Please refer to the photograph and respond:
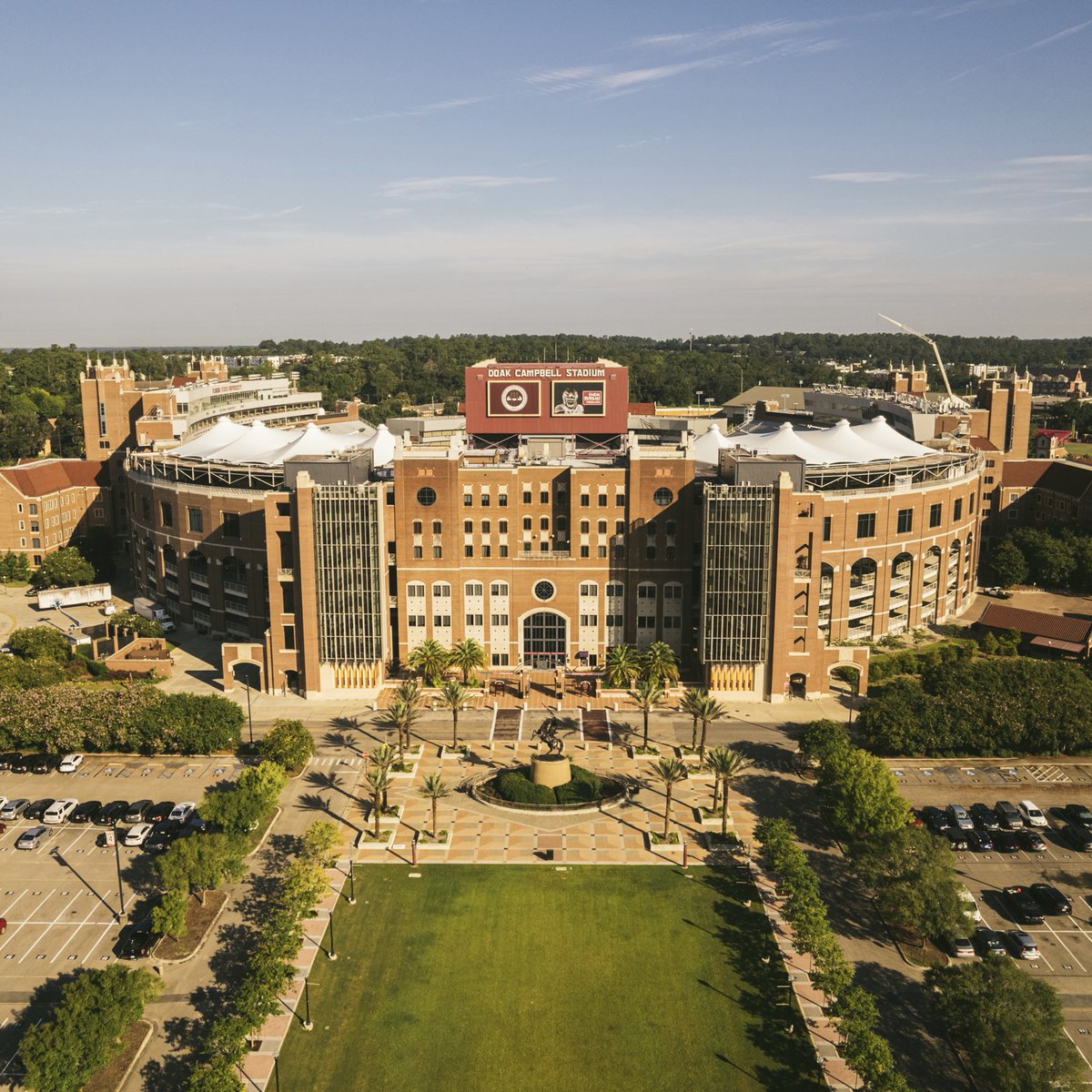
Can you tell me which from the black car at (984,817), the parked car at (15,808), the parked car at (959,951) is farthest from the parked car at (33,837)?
the black car at (984,817)

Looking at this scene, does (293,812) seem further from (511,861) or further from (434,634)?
(434,634)

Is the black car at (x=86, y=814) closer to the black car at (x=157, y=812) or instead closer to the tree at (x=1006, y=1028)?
the black car at (x=157, y=812)

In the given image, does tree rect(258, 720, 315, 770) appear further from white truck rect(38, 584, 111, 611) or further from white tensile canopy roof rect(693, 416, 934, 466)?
white truck rect(38, 584, 111, 611)

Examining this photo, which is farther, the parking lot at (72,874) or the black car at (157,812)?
the black car at (157,812)

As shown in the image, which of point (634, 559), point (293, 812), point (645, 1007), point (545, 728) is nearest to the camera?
point (645, 1007)

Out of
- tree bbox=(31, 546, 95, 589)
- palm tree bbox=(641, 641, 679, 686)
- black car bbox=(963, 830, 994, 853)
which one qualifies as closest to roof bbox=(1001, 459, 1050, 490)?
palm tree bbox=(641, 641, 679, 686)

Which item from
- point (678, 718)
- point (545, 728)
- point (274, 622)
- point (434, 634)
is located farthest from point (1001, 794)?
point (274, 622)

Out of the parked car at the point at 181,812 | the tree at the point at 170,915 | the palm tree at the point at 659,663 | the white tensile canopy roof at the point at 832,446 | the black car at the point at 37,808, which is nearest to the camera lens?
the tree at the point at 170,915

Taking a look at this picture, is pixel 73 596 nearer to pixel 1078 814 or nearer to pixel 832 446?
pixel 832 446
